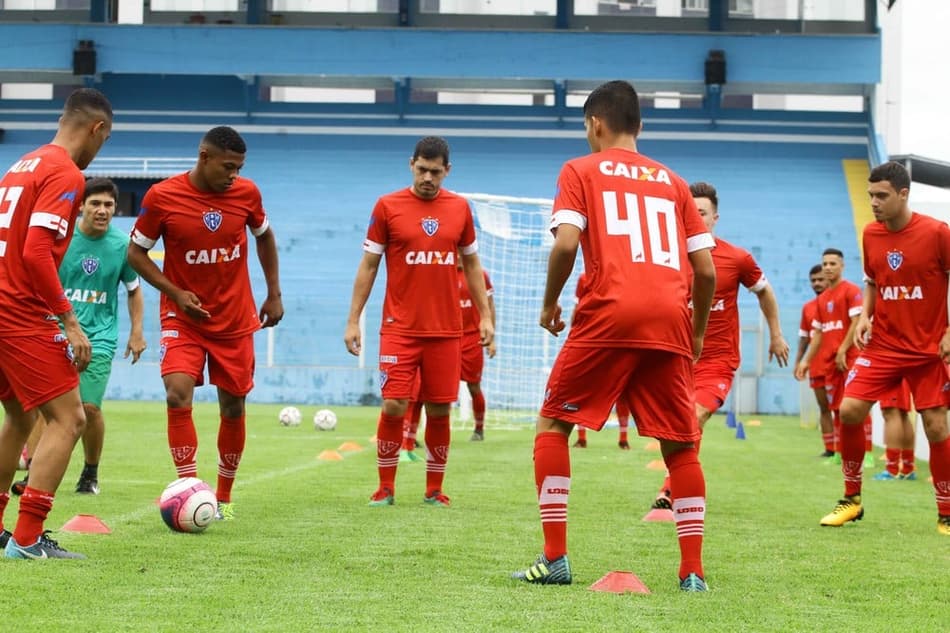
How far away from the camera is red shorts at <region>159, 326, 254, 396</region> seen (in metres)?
7.20

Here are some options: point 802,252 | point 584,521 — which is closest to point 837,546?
point 584,521

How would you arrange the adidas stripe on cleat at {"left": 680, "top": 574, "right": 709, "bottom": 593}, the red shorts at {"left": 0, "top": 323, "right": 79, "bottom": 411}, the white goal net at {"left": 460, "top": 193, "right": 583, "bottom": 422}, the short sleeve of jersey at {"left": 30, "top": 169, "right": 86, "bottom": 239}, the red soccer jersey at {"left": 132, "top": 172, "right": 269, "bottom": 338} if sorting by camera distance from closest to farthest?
the adidas stripe on cleat at {"left": 680, "top": 574, "right": 709, "bottom": 593} → the short sleeve of jersey at {"left": 30, "top": 169, "right": 86, "bottom": 239} → the red shorts at {"left": 0, "top": 323, "right": 79, "bottom": 411} → the red soccer jersey at {"left": 132, "top": 172, "right": 269, "bottom": 338} → the white goal net at {"left": 460, "top": 193, "right": 583, "bottom": 422}

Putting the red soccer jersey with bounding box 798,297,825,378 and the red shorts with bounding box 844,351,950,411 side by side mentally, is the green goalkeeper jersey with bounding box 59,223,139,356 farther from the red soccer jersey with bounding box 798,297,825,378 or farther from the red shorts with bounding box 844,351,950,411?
the red soccer jersey with bounding box 798,297,825,378

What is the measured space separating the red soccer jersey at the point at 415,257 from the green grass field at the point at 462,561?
1.24 meters

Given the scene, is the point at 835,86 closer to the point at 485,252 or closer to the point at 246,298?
the point at 485,252

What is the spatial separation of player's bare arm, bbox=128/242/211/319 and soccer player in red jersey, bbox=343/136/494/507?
1227 millimetres

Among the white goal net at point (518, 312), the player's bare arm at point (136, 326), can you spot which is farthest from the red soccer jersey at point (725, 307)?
the white goal net at point (518, 312)

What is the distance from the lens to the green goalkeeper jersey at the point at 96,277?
8789mm

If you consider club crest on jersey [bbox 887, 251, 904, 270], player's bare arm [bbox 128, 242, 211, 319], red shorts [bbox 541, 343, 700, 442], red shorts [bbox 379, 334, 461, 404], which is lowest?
red shorts [bbox 379, 334, 461, 404]

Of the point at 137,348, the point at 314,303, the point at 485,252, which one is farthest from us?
the point at 314,303

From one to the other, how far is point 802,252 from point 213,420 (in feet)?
46.0

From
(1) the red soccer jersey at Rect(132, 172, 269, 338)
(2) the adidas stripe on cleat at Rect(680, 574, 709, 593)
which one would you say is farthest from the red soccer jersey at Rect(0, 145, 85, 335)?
(2) the adidas stripe on cleat at Rect(680, 574, 709, 593)

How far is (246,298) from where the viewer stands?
7.55 metres

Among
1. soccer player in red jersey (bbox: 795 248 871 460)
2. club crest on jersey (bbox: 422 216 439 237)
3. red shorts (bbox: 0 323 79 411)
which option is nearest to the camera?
red shorts (bbox: 0 323 79 411)
